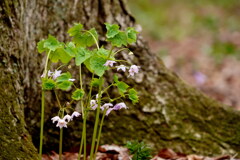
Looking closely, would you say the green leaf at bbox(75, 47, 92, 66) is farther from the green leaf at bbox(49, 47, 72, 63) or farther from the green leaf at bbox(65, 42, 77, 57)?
the green leaf at bbox(49, 47, 72, 63)

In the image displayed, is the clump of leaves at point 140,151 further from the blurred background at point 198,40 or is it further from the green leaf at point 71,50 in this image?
the blurred background at point 198,40

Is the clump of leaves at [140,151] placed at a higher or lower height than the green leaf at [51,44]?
lower

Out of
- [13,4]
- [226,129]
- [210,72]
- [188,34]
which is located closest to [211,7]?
[188,34]

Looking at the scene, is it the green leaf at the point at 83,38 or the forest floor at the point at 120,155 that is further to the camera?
the forest floor at the point at 120,155

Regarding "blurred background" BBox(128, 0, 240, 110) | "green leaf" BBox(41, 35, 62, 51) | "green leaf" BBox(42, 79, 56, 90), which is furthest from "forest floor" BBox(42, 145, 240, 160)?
"blurred background" BBox(128, 0, 240, 110)

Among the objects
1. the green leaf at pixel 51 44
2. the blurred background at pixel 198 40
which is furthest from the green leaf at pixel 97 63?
the blurred background at pixel 198 40

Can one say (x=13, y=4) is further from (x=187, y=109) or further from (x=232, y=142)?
(x=232, y=142)
